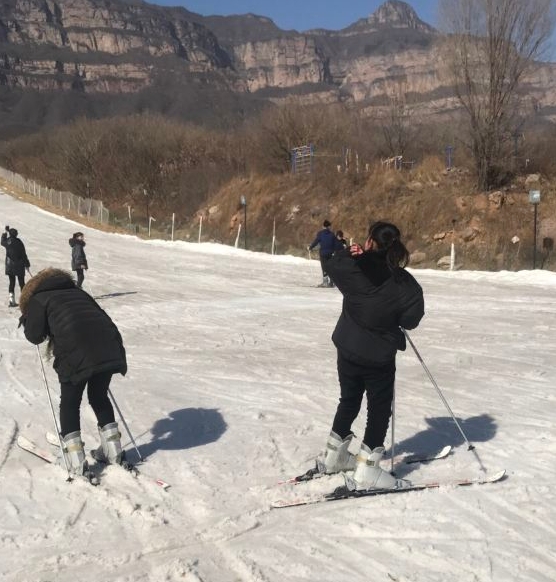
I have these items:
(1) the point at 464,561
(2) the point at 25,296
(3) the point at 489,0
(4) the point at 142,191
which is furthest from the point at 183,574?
(4) the point at 142,191

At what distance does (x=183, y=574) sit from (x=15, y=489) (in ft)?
6.53

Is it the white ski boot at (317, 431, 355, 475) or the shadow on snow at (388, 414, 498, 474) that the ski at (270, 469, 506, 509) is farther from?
the shadow on snow at (388, 414, 498, 474)

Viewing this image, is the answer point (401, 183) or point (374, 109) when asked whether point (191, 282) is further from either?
point (374, 109)

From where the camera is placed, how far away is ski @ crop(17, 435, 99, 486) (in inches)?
217

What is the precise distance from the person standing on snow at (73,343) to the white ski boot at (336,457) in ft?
5.59

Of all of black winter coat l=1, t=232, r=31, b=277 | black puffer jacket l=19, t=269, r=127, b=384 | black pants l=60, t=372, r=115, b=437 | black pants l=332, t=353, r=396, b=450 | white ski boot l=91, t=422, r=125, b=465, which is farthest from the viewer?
black winter coat l=1, t=232, r=31, b=277

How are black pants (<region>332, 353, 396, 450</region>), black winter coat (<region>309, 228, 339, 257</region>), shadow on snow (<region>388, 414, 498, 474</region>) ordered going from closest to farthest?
black pants (<region>332, 353, 396, 450</region>) < shadow on snow (<region>388, 414, 498, 474</region>) < black winter coat (<region>309, 228, 339, 257</region>)

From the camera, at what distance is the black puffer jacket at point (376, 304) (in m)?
4.89

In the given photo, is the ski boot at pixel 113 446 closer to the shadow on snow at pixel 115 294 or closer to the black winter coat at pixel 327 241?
the shadow on snow at pixel 115 294

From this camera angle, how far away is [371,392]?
503 centimetres

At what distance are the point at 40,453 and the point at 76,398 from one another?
3.35 feet

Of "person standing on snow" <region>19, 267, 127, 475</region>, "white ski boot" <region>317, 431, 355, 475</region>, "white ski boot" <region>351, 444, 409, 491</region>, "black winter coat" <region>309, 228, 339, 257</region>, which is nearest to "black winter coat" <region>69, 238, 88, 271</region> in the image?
"black winter coat" <region>309, 228, 339, 257</region>

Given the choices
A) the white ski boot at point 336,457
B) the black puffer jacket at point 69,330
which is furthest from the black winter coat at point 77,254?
the white ski boot at point 336,457

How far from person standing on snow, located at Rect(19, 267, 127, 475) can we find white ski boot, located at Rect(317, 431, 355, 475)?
170cm
